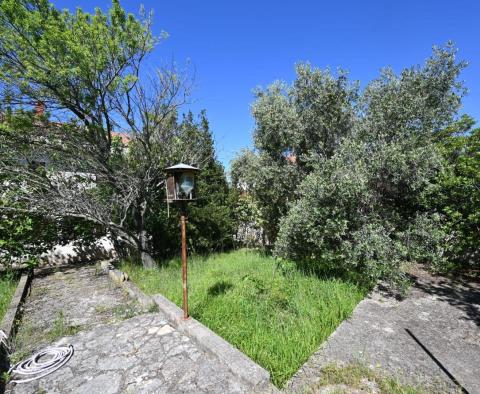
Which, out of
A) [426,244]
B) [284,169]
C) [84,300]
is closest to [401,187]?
[426,244]

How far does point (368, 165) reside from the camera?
16.4ft

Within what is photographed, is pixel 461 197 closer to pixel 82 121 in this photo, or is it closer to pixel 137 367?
pixel 137 367

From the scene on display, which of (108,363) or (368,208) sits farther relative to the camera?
(368,208)

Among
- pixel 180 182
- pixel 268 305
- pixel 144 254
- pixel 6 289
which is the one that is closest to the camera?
pixel 180 182

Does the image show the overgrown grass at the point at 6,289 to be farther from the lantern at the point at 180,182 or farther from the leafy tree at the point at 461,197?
the leafy tree at the point at 461,197

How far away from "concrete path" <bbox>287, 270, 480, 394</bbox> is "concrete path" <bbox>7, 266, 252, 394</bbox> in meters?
1.07

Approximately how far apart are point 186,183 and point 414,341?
146 inches

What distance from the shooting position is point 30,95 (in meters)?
5.61

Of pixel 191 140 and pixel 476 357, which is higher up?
pixel 191 140

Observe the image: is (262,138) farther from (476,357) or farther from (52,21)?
(476,357)

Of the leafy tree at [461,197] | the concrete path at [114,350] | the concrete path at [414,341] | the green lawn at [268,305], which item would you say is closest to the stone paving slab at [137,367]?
the concrete path at [114,350]

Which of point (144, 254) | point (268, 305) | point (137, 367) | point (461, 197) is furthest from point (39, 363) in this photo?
point (461, 197)

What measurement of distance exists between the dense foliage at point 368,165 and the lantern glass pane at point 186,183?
8.11 ft

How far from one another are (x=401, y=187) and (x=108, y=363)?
18.8 ft
